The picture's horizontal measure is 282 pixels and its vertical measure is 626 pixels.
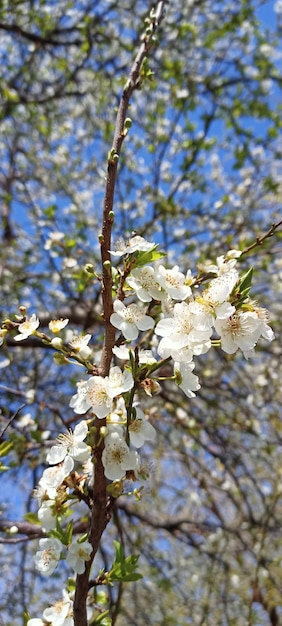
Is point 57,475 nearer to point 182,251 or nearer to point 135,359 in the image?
point 135,359

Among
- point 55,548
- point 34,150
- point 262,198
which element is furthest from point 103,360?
point 34,150

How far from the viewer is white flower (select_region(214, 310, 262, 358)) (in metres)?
0.94

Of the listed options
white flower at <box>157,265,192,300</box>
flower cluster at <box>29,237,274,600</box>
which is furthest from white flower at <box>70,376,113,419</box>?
white flower at <box>157,265,192,300</box>

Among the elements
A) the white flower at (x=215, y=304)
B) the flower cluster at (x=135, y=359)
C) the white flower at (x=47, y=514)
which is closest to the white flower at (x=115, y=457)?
the flower cluster at (x=135, y=359)

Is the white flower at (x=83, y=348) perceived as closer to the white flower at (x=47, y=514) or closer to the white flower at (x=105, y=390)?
the white flower at (x=105, y=390)

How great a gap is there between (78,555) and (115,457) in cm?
20

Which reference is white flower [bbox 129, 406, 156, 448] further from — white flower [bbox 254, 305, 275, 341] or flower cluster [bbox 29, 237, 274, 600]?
white flower [bbox 254, 305, 275, 341]

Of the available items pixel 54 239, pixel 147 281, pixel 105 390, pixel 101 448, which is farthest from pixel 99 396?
pixel 54 239

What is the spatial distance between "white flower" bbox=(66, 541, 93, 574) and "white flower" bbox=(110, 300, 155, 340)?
398 millimetres

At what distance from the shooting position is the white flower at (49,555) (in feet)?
3.43

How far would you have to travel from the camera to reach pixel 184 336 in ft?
3.12

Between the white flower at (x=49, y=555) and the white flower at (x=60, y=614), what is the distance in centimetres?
8

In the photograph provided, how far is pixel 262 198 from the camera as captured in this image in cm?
423

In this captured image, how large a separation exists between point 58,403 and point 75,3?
3.13 meters
